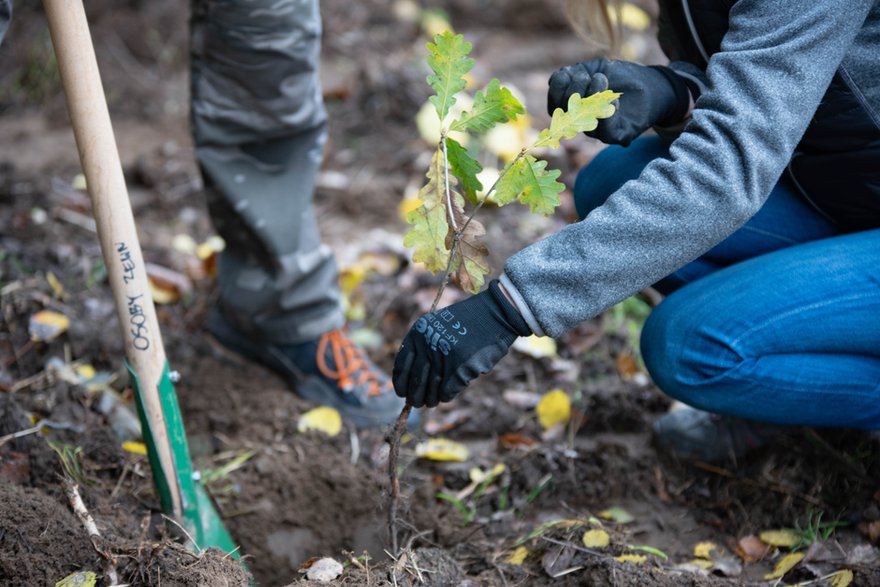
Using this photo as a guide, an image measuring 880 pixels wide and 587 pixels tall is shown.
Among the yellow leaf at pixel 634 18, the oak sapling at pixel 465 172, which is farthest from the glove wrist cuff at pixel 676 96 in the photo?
the yellow leaf at pixel 634 18

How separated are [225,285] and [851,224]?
1.44 m

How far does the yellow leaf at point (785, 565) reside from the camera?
173 centimetres

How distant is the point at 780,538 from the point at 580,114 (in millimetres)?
1024

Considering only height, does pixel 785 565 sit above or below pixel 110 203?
below

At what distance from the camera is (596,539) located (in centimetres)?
170

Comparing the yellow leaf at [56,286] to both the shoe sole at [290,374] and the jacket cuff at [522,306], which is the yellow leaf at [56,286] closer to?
the shoe sole at [290,374]

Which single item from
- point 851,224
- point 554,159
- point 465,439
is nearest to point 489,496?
point 465,439

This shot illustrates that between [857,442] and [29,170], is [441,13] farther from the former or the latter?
[857,442]

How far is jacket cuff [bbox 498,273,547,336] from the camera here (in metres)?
1.38

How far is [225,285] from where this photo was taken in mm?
2309

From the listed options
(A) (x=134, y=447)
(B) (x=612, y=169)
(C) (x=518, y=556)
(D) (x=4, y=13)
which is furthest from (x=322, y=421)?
(D) (x=4, y=13)

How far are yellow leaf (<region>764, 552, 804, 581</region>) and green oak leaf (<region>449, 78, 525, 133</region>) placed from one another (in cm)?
100

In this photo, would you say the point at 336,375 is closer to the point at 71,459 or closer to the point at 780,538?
the point at 71,459

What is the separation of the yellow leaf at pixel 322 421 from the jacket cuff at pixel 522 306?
3.12 feet
